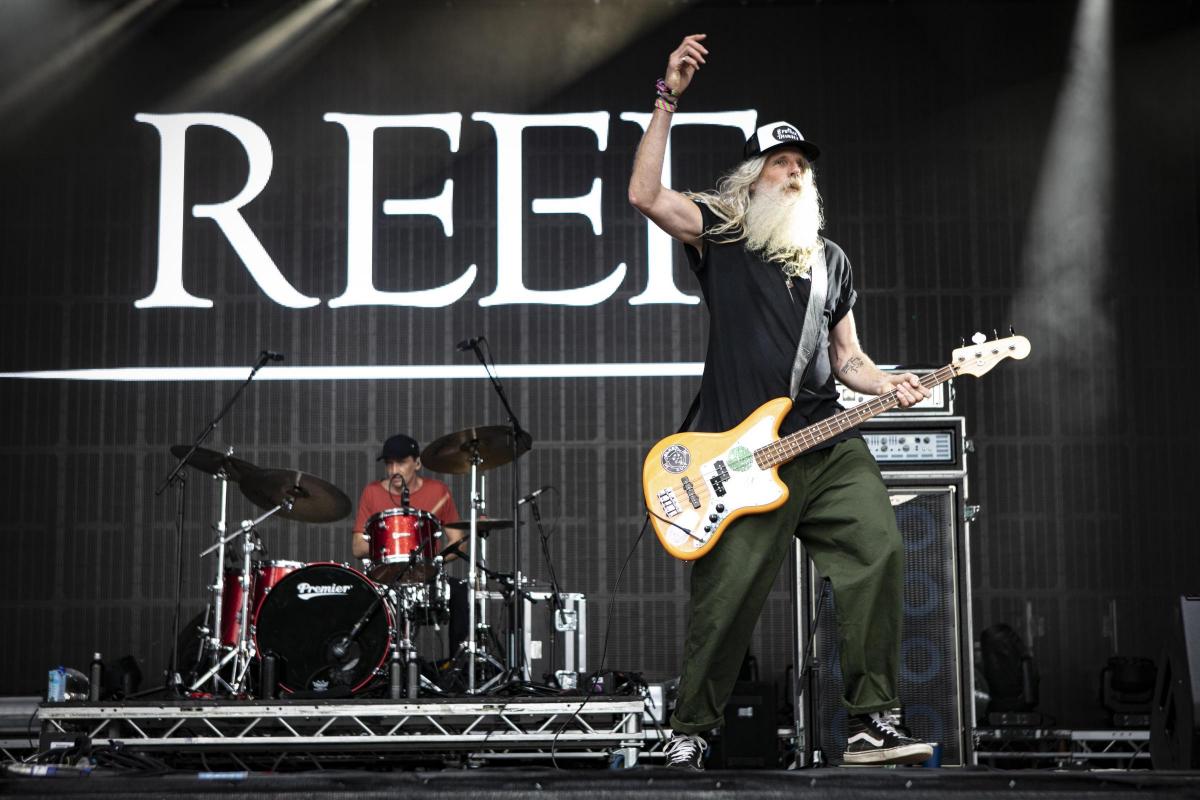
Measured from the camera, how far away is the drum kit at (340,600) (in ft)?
21.1

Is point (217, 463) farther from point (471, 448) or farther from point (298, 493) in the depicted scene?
point (471, 448)

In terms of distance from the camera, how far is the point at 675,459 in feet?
13.1

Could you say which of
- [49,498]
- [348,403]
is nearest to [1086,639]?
[348,403]

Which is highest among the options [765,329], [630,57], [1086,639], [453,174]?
[630,57]

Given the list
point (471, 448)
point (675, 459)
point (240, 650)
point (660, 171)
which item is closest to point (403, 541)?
point (471, 448)

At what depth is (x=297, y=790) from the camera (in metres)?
2.58

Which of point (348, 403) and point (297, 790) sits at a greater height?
point (348, 403)

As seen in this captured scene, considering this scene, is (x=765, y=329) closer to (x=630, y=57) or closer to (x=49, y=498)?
(x=630, y=57)

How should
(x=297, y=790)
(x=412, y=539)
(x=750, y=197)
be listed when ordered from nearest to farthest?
(x=297, y=790) → (x=750, y=197) → (x=412, y=539)

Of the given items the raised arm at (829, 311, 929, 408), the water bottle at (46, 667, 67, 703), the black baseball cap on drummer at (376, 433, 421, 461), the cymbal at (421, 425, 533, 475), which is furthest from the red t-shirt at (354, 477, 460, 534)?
the raised arm at (829, 311, 929, 408)

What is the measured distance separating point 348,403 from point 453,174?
164cm

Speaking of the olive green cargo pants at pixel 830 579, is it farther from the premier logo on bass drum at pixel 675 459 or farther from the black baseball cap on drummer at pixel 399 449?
the black baseball cap on drummer at pixel 399 449

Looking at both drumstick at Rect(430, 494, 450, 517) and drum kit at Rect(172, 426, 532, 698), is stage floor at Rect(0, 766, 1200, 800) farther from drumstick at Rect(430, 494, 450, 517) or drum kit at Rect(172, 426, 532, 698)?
drumstick at Rect(430, 494, 450, 517)

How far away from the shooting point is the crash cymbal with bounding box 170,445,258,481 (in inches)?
263
